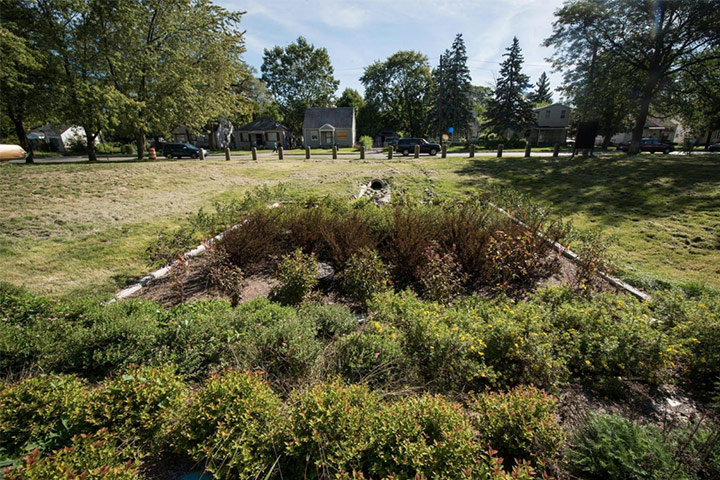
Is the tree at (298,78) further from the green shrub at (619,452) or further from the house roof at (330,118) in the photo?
the green shrub at (619,452)

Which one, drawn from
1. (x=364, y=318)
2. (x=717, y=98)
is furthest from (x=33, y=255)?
(x=717, y=98)

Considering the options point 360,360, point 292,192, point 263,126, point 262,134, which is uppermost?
point 263,126

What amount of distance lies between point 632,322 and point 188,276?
20.1 ft

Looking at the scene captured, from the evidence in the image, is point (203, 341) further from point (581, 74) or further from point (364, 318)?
point (581, 74)

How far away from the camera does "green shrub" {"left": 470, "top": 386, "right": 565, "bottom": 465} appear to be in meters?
2.01

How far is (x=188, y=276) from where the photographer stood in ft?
17.2

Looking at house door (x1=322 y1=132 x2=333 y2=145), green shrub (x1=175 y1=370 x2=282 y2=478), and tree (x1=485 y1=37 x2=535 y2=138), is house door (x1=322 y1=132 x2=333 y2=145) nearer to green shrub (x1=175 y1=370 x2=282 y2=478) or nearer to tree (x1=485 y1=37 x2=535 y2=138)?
tree (x1=485 y1=37 x2=535 y2=138)

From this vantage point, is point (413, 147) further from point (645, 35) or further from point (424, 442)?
point (424, 442)

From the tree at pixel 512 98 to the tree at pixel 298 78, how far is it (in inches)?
1193

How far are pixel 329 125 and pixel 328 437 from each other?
47.0 meters

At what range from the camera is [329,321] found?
Result: 340cm

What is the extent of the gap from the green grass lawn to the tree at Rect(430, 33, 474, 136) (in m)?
29.3

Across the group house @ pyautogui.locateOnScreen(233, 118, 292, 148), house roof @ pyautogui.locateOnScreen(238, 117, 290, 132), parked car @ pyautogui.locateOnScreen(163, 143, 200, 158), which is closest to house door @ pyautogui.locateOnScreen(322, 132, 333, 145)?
house @ pyautogui.locateOnScreen(233, 118, 292, 148)

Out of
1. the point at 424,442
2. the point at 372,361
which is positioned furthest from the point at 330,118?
the point at 424,442
